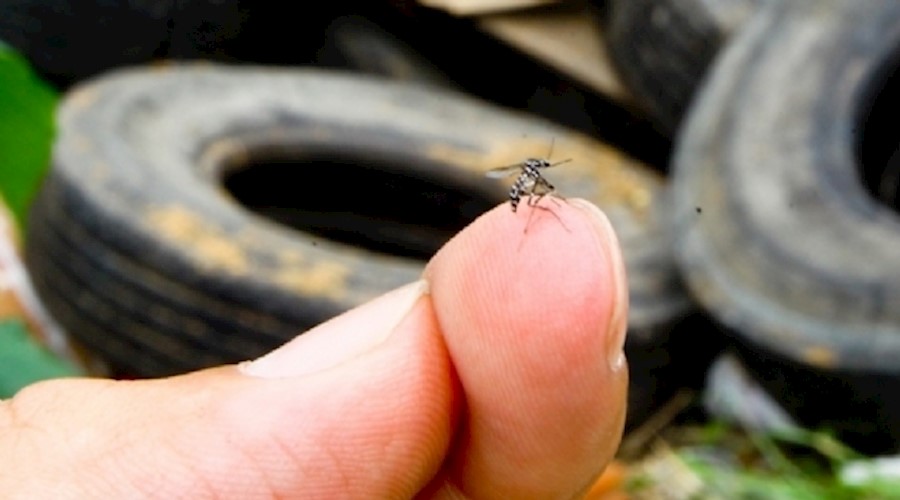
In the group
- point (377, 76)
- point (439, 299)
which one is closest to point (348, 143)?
point (377, 76)

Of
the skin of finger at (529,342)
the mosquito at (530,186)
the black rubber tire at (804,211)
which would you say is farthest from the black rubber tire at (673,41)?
the skin of finger at (529,342)

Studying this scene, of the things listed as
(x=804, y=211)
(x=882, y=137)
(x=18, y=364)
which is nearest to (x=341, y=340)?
(x=18, y=364)

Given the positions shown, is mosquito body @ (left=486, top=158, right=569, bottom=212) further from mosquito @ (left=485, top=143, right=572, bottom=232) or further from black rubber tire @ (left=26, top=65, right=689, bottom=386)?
black rubber tire @ (left=26, top=65, right=689, bottom=386)

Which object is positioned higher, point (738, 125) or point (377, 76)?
point (738, 125)

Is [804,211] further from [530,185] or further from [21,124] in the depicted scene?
[21,124]

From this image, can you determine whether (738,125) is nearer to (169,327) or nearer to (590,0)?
(590,0)

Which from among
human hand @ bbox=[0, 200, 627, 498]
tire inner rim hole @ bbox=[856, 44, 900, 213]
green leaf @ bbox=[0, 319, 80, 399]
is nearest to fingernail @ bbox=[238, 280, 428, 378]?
human hand @ bbox=[0, 200, 627, 498]
